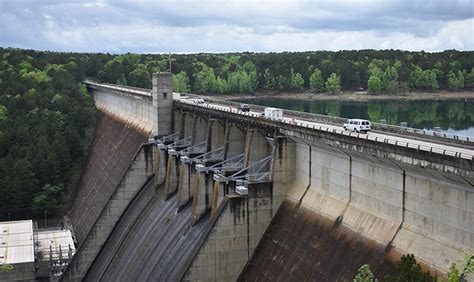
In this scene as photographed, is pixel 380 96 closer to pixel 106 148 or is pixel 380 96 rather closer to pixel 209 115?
pixel 106 148

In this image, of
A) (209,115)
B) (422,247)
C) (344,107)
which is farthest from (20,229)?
(344,107)

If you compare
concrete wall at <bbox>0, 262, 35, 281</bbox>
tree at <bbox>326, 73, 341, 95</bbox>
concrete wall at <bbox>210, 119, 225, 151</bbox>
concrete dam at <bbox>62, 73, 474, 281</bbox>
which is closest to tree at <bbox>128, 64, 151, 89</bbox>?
tree at <bbox>326, 73, 341, 95</bbox>

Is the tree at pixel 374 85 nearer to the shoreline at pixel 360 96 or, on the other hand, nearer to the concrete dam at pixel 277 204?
the shoreline at pixel 360 96

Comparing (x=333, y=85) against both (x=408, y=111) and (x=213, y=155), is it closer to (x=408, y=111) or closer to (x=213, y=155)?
(x=408, y=111)

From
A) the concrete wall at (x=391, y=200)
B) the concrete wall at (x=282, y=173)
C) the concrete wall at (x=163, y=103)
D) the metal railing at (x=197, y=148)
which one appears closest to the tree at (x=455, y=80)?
the concrete wall at (x=163, y=103)

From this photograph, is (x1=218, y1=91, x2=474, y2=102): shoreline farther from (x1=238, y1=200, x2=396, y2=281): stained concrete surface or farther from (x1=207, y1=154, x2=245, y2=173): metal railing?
(x1=238, y1=200, x2=396, y2=281): stained concrete surface

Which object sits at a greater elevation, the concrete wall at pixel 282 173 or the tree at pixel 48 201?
the concrete wall at pixel 282 173
